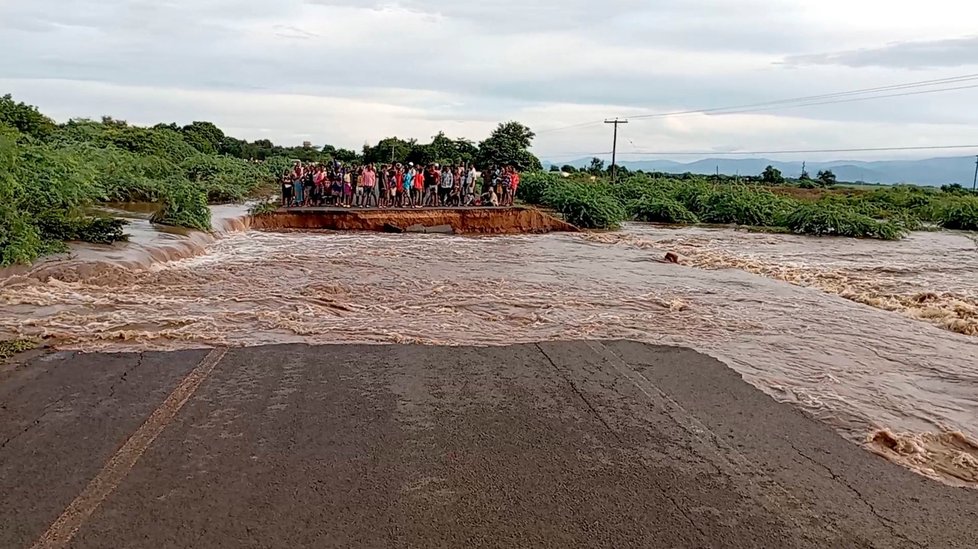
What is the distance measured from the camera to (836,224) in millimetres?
31141

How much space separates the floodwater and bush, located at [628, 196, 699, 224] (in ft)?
44.9

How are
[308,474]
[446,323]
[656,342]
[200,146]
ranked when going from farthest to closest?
[200,146] → [446,323] → [656,342] → [308,474]

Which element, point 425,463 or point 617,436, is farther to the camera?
point 617,436

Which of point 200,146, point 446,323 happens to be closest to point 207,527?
point 446,323

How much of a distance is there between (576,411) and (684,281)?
397 inches

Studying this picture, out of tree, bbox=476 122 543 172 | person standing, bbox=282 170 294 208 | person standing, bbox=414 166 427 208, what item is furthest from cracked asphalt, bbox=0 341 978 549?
tree, bbox=476 122 543 172

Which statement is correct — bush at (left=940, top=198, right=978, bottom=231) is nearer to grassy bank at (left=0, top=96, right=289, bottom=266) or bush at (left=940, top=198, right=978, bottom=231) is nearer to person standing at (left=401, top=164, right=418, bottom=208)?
person standing at (left=401, top=164, right=418, bottom=208)

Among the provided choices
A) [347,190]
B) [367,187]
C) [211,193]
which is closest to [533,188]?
[367,187]

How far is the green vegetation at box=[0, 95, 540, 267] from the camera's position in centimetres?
1359

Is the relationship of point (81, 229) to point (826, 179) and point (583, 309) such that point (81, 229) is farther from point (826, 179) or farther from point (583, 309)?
point (826, 179)

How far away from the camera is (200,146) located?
47.8 m

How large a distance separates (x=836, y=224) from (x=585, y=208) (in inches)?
393

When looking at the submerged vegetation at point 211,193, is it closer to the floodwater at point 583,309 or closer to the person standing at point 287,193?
the floodwater at point 583,309

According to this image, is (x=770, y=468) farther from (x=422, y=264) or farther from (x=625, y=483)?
(x=422, y=264)
